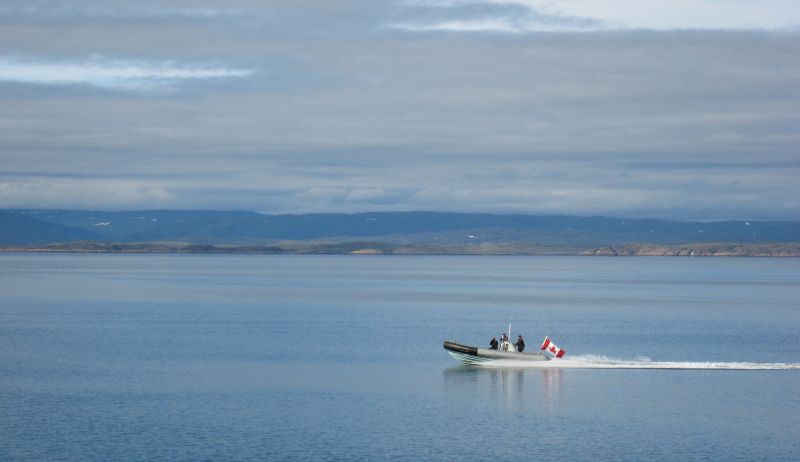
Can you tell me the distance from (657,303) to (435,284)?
56.8m

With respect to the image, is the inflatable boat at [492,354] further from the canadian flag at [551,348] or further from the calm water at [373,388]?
the calm water at [373,388]

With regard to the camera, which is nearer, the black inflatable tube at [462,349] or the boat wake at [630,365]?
the boat wake at [630,365]

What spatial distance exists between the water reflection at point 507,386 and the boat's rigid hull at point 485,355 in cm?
68

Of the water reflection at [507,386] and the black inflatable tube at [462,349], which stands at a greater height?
the black inflatable tube at [462,349]

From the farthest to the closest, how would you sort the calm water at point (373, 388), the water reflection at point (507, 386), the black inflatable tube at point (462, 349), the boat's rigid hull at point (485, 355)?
the black inflatable tube at point (462, 349)
the boat's rigid hull at point (485, 355)
the water reflection at point (507, 386)
the calm water at point (373, 388)

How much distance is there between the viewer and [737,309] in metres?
123

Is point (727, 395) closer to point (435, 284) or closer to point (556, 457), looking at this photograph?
point (556, 457)

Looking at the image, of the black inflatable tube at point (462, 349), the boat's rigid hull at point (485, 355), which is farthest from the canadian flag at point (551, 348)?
the black inflatable tube at point (462, 349)

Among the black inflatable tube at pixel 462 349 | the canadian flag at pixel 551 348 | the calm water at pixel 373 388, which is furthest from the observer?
the black inflatable tube at pixel 462 349

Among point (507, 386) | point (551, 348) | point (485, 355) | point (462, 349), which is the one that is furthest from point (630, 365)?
point (507, 386)

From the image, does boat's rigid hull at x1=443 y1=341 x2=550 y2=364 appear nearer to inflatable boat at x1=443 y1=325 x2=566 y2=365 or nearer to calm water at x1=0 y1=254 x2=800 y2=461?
inflatable boat at x1=443 y1=325 x2=566 y2=365

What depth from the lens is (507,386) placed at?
197 ft

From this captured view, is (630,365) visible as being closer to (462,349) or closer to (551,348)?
(551,348)

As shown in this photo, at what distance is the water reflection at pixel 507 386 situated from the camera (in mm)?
55031
